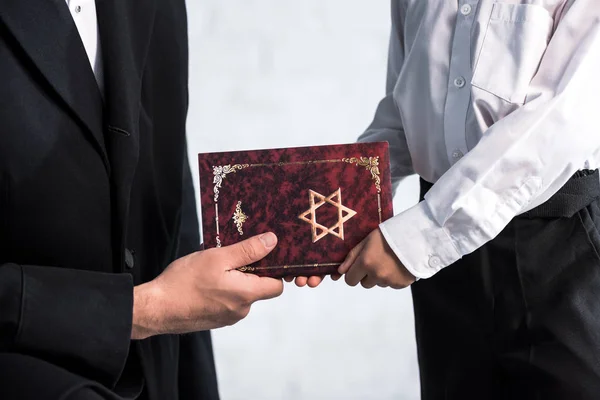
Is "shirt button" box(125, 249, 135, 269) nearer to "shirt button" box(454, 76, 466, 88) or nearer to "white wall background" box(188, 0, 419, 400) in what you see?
"shirt button" box(454, 76, 466, 88)

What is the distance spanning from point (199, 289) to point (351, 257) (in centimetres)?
20

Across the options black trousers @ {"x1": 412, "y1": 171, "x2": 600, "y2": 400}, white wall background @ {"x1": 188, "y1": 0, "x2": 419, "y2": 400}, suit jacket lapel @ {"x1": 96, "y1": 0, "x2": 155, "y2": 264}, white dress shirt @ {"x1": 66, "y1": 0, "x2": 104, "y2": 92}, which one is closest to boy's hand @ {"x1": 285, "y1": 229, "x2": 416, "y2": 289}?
black trousers @ {"x1": 412, "y1": 171, "x2": 600, "y2": 400}

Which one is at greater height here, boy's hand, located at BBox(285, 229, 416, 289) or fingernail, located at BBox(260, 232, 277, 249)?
fingernail, located at BBox(260, 232, 277, 249)

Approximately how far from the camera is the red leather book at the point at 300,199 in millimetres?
1176

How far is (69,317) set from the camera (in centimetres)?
102

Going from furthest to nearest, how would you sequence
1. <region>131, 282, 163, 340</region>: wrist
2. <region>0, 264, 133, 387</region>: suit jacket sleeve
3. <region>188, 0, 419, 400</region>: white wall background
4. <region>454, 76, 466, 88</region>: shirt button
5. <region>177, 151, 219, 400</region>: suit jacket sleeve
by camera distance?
<region>188, 0, 419, 400</region>: white wall background
<region>177, 151, 219, 400</region>: suit jacket sleeve
<region>454, 76, 466, 88</region>: shirt button
<region>131, 282, 163, 340</region>: wrist
<region>0, 264, 133, 387</region>: suit jacket sleeve

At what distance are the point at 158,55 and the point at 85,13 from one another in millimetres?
167

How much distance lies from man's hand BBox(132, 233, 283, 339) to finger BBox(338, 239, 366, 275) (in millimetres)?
93

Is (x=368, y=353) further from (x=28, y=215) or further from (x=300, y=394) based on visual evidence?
(x=28, y=215)

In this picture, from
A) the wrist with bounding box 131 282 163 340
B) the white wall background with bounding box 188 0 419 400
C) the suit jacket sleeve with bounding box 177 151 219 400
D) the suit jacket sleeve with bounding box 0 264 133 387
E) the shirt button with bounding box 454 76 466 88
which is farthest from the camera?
the white wall background with bounding box 188 0 419 400

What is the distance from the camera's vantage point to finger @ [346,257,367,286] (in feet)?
3.84

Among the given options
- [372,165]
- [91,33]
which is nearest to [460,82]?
[372,165]

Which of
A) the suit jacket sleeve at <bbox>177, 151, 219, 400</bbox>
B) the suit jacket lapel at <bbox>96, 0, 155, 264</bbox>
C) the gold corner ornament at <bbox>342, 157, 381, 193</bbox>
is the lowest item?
the suit jacket sleeve at <bbox>177, 151, 219, 400</bbox>

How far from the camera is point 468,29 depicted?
125cm
